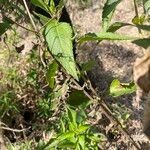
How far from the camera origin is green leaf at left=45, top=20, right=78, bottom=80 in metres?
0.89

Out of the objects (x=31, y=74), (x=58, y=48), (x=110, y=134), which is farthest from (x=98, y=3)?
(x=58, y=48)

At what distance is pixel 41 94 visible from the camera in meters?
2.54

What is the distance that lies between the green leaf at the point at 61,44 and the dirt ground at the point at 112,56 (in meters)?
1.36

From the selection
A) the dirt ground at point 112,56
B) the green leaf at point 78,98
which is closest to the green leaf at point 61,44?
the green leaf at point 78,98

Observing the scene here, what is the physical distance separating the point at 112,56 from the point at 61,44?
6.67ft

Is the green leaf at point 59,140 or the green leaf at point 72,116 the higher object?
the green leaf at point 72,116

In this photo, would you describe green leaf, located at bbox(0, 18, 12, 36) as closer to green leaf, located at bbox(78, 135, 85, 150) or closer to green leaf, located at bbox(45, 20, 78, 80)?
green leaf, located at bbox(45, 20, 78, 80)

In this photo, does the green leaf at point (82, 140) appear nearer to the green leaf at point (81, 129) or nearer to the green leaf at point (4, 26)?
the green leaf at point (81, 129)

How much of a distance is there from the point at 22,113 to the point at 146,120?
84.0 inches

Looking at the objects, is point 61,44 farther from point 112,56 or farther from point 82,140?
point 112,56

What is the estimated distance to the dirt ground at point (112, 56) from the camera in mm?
2386

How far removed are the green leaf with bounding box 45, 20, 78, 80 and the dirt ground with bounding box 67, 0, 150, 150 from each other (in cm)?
136

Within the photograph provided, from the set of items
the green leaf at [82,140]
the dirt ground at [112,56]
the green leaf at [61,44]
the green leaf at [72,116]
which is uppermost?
the green leaf at [61,44]

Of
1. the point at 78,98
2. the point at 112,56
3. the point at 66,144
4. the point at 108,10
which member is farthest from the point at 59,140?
the point at 112,56
